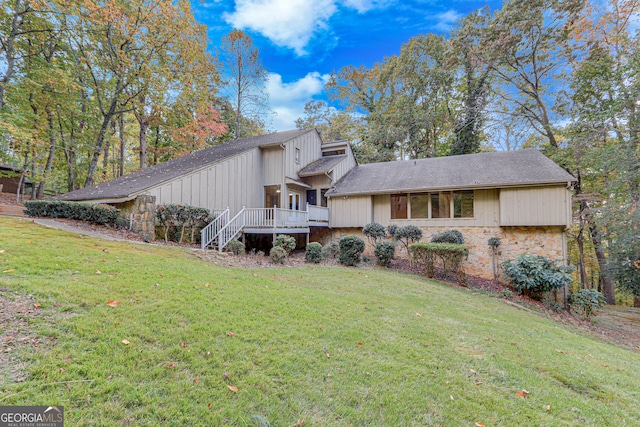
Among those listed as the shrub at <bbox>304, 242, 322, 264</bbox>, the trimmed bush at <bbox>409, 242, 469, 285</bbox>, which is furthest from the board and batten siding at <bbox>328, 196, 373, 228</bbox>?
the shrub at <bbox>304, 242, 322, 264</bbox>

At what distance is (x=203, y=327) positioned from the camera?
3.23 metres

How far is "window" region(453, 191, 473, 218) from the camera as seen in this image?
12289 millimetres

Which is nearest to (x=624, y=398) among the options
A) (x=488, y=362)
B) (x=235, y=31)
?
(x=488, y=362)

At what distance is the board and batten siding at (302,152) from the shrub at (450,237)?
817 centimetres

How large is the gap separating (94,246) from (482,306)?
32.7 feet

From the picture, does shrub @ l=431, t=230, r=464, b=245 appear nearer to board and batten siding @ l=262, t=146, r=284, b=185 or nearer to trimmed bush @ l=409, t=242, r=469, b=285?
trimmed bush @ l=409, t=242, r=469, b=285

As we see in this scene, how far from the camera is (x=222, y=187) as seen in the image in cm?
1202

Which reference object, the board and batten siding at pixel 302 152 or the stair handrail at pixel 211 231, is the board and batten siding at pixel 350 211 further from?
the stair handrail at pixel 211 231

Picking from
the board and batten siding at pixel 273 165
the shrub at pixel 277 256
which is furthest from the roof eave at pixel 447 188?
the shrub at pixel 277 256

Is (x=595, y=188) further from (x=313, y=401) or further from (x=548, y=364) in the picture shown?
(x=313, y=401)

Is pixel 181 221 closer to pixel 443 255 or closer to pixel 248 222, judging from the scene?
pixel 248 222

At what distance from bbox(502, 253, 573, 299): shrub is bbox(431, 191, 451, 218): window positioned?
345 centimetres

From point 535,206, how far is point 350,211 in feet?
26.5

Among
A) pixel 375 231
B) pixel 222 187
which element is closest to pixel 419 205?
pixel 375 231
